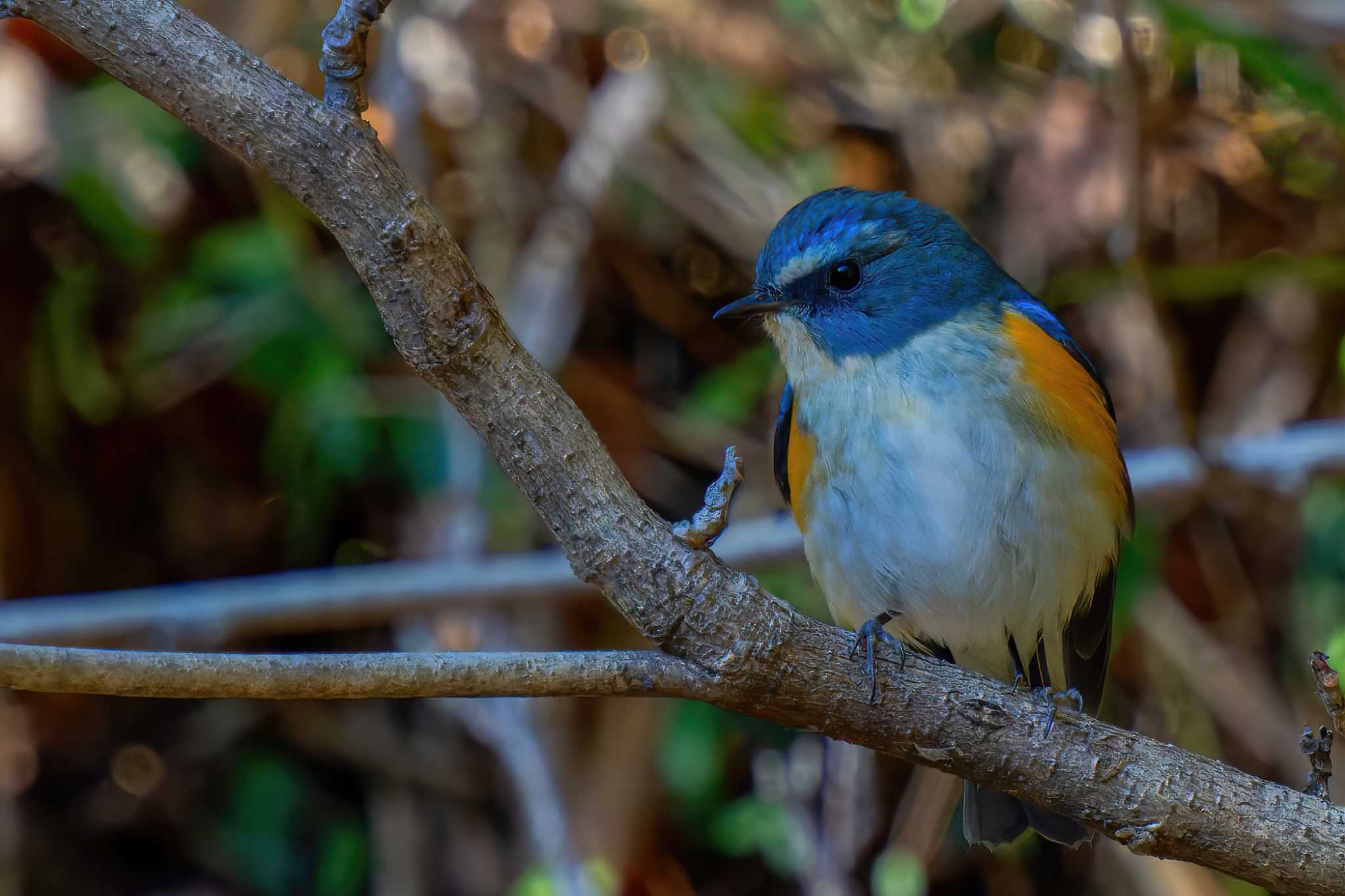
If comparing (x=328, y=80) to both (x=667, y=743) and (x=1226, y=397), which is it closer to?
(x=667, y=743)

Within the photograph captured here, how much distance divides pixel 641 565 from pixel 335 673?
445mm

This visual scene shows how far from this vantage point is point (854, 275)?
2.64 m

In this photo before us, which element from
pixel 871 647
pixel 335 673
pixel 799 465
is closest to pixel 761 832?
pixel 799 465

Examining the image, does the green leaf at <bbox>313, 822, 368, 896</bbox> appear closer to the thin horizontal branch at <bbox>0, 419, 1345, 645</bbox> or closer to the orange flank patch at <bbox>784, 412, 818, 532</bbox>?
the thin horizontal branch at <bbox>0, 419, 1345, 645</bbox>

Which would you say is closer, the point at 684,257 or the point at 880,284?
the point at 880,284

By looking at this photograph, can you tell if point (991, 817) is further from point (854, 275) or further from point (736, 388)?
point (736, 388)

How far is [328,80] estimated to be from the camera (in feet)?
5.23

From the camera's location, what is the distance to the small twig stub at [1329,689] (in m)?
1.76

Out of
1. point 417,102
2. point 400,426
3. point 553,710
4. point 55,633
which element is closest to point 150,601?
point 55,633

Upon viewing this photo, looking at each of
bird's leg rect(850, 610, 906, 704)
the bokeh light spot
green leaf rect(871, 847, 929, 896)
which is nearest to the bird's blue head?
bird's leg rect(850, 610, 906, 704)

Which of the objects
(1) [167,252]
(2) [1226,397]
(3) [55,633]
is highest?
(2) [1226,397]

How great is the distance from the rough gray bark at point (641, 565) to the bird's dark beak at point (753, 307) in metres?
0.88

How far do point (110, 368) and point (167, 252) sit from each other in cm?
42

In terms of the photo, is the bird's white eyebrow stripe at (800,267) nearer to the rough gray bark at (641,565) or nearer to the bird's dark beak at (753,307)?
the bird's dark beak at (753,307)
